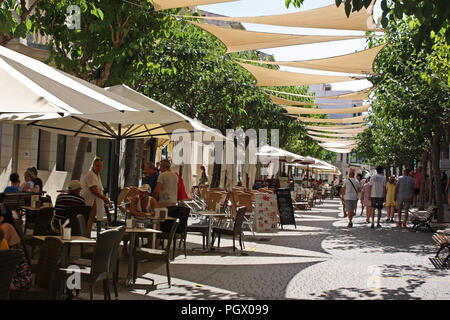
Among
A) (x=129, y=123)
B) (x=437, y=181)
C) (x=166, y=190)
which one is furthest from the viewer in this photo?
(x=437, y=181)

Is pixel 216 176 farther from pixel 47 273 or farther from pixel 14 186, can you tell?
pixel 47 273

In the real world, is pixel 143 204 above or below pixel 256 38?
below

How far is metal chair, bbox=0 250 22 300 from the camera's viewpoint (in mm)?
4535

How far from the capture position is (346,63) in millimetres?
15969

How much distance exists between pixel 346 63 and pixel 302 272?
306 inches

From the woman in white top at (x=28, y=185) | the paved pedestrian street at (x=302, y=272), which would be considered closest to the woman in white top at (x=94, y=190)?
the paved pedestrian street at (x=302, y=272)

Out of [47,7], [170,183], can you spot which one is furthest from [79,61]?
[170,183]

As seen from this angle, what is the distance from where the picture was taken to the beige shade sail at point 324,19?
11914 millimetres

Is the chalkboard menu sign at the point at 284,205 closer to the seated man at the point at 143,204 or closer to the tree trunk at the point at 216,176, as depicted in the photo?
the seated man at the point at 143,204

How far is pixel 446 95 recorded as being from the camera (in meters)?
16.7

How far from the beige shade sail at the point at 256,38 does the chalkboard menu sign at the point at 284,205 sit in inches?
197

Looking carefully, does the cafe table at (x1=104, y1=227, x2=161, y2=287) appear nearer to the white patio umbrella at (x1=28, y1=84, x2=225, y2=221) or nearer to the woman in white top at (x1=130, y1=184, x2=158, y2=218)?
the white patio umbrella at (x1=28, y1=84, x2=225, y2=221)

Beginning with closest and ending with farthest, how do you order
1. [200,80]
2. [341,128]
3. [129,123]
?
1. [129,123]
2. [200,80]
3. [341,128]

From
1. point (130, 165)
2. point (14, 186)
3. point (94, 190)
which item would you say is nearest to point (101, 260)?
point (94, 190)
